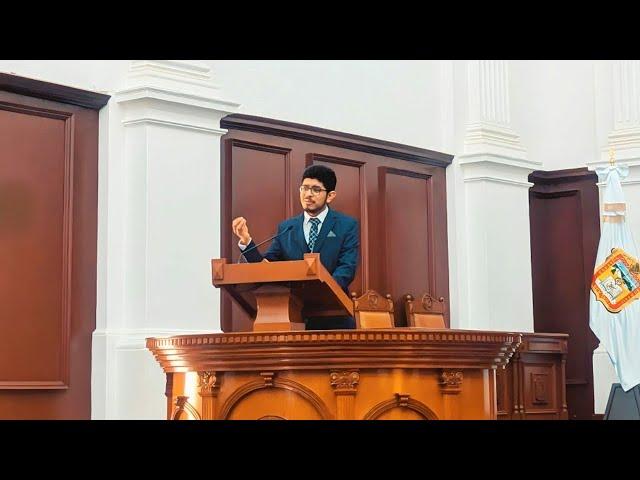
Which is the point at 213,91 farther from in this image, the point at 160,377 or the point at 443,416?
the point at 443,416

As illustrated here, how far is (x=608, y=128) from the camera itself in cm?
973

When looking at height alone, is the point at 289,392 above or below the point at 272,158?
below

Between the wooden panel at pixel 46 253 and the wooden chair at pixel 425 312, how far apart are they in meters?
2.76

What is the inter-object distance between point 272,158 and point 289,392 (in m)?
3.84

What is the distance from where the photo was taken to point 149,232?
6461mm

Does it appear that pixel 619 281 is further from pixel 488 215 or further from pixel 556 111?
pixel 556 111

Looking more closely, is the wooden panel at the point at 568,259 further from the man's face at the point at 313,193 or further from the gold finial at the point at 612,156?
the man's face at the point at 313,193

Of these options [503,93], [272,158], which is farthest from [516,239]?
[272,158]

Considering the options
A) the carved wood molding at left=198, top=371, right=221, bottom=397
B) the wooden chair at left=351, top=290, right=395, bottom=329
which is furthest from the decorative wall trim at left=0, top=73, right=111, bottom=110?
the carved wood molding at left=198, top=371, right=221, bottom=397

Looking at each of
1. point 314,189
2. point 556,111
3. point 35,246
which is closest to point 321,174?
point 314,189

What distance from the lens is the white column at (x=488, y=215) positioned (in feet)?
30.1

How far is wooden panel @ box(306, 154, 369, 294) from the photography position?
8180 millimetres

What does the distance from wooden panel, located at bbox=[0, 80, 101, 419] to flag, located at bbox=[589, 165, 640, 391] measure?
4120 mm

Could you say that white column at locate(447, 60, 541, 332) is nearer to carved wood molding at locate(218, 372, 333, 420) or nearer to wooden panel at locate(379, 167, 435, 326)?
wooden panel at locate(379, 167, 435, 326)
